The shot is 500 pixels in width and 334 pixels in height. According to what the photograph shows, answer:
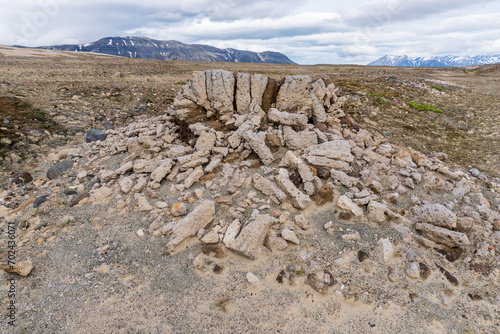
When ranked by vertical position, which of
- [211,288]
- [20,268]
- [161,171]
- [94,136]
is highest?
[94,136]

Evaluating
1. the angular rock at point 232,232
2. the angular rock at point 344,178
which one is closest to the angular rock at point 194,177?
the angular rock at point 232,232

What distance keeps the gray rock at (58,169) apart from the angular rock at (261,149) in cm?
929

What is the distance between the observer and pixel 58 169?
11.2m

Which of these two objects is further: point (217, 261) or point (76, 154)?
point (76, 154)

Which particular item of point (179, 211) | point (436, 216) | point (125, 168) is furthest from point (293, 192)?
point (125, 168)

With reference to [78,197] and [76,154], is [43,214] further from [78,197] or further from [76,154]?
[76,154]

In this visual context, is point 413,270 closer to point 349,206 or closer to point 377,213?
point 377,213

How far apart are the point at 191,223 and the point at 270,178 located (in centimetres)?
343

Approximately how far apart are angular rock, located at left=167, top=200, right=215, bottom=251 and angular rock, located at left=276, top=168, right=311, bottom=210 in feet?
8.73

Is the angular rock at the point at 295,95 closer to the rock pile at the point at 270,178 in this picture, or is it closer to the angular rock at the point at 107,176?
the rock pile at the point at 270,178

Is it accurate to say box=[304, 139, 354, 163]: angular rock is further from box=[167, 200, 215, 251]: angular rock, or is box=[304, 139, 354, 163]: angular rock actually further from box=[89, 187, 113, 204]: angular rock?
box=[89, 187, 113, 204]: angular rock

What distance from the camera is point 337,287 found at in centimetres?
633

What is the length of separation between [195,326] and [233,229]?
2754mm

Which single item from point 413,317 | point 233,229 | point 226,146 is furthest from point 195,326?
point 226,146
